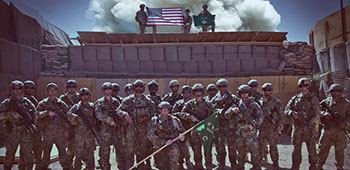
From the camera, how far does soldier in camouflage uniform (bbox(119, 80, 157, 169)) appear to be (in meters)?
5.79

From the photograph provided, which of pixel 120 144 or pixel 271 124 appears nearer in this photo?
pixel 120 144

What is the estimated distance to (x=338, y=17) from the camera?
10.7 m

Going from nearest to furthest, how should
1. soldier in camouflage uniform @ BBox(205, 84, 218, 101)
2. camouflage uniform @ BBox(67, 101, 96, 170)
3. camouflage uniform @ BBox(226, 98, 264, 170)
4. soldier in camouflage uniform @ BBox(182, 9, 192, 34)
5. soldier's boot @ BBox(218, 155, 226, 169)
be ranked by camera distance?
camouflage uniform @ BBox(226, 98, 264, 170) → camouflage uniform @ BBox(67, 101, 96, 170) → soldier's boot @ BBox(218, 155, 226, 169) → soldier in camouflage uniform @ BBox(205, 84, 218, 101) → soldier in camouflage uniform @ BBox(182, 9, 192, 34)

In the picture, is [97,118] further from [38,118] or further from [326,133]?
[326,133]

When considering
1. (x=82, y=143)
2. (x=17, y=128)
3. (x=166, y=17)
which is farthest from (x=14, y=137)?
(x=166, y=17)

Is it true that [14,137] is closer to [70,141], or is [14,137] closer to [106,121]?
Answer: [70,141]

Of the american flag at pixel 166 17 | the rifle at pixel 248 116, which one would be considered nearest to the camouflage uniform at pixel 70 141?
the rifle at pixel 248 116

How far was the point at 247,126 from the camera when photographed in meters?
5.41

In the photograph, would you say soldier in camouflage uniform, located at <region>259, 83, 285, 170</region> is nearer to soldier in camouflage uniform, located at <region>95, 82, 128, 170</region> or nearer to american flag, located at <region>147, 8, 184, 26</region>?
soldier in camouflage uniform, located at <region>95, 82, 128, 170</region>

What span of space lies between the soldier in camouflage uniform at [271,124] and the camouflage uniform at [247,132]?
76 cm

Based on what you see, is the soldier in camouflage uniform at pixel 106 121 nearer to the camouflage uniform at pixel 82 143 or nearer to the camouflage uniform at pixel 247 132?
the camouflage uniform at pixel 82 143

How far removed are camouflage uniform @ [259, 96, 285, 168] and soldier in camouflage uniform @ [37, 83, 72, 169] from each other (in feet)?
16.6

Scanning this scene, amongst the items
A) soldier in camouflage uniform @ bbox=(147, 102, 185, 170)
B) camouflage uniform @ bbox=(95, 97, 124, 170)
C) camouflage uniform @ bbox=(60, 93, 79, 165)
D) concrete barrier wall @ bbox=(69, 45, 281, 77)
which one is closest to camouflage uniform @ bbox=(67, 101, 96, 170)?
camouflage uniform @ bbox=(95, 97, 124, 170)

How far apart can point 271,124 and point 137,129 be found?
3505mm
